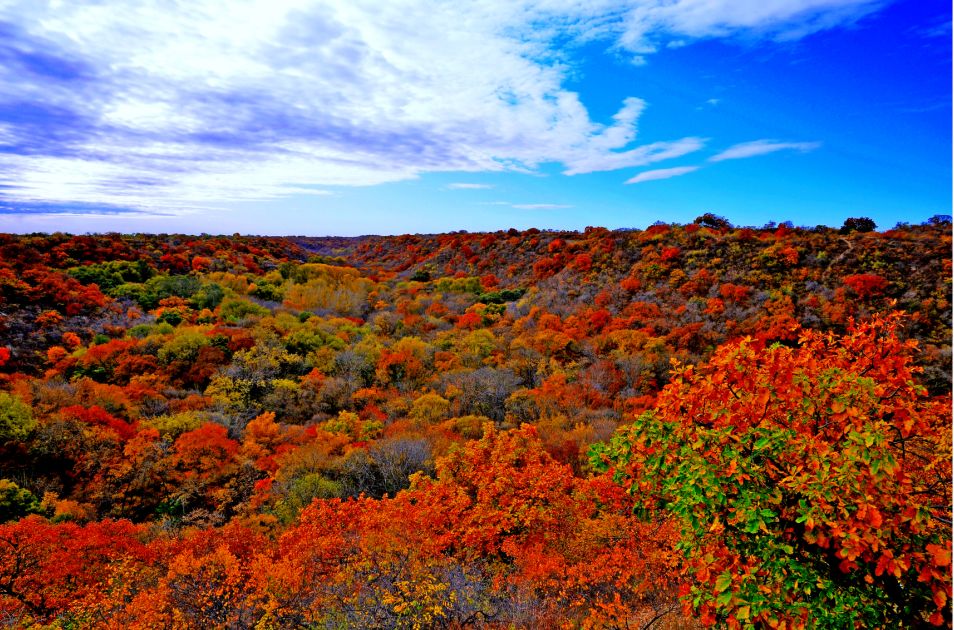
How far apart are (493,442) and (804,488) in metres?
11.0

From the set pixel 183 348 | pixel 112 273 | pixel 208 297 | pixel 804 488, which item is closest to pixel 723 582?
pixel 804 488

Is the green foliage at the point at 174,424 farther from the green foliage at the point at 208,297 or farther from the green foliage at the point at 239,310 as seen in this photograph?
the green foliage at the point at 208,297

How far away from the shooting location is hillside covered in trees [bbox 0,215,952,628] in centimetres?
461

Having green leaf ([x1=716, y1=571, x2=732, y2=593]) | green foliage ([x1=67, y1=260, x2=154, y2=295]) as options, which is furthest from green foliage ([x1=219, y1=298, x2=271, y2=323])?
green leaf ([x1=716, y1=571, x2=732, y2=593])

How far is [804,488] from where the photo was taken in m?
4.14

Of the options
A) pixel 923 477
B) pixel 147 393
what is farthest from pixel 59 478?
pixel 923 477

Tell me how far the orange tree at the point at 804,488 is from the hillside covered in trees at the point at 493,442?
4cm

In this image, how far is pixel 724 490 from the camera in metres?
4.66

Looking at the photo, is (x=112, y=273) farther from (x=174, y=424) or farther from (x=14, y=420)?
(x=174, y=424)

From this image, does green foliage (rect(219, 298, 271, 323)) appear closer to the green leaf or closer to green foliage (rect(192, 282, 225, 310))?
green foliage (rect(192, 282, 225, 310))

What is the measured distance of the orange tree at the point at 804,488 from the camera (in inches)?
162

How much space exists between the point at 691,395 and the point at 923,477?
3.15 m

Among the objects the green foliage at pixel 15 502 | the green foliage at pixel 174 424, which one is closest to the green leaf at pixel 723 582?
the green foliage at pixel 15 502

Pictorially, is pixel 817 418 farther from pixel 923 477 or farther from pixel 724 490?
pixel 923 477
